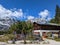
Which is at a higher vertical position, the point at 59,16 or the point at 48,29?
the point at 59,16

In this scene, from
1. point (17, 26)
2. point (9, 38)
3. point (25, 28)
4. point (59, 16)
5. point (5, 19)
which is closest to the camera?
point (9, 38)

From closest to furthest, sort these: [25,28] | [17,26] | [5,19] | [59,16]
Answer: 1. [25,28]
2. [17,26]
3. [5,19]
4. [59,16]

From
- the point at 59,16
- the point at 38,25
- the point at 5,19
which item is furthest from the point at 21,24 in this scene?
the point at 59,16

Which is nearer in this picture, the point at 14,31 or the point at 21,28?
the point at 21,28

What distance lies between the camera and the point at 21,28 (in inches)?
1666

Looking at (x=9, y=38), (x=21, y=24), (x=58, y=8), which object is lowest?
(x=9, y=38)

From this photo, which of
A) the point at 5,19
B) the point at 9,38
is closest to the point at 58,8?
the point at 5,19

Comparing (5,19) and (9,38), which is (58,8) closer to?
(5,19)

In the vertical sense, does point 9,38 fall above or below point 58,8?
below

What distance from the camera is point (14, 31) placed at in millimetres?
45625

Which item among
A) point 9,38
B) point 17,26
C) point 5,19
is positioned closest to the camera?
point 9,38

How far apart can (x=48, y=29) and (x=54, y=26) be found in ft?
8.39

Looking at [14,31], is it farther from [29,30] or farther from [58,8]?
[58,8]

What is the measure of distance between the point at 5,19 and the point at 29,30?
3508cm
